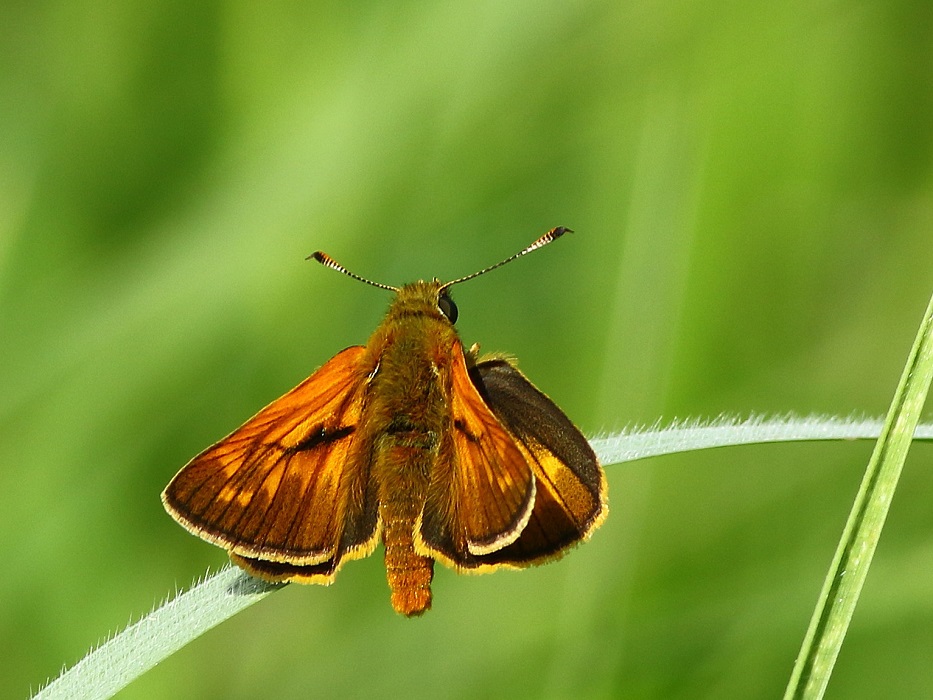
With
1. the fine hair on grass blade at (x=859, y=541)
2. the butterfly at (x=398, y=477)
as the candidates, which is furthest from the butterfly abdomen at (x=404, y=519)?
the fine hair on grass blade at (x=859, y=541)

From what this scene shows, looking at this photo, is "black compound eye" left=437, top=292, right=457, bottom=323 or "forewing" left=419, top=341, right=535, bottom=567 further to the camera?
"black compound eye" left=437, top=292, right=457, bottom=323

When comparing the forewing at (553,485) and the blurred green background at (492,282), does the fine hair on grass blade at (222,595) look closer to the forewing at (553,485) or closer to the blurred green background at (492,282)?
the forewing at (553,485)

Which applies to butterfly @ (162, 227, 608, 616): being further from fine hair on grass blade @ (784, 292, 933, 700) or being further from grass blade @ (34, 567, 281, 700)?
fine hair on grass blade @ (784, 292, 933, 700)

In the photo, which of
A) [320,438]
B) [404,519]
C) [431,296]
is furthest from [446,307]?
[404,519]

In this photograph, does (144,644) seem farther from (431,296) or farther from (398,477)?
(431,296)

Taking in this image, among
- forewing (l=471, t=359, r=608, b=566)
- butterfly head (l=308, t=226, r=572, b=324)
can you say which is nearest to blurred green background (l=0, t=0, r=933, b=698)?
forewing (l=471, t=359, r=608, b=566)

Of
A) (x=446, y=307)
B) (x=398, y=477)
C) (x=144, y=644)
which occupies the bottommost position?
(x=144, y=644)
